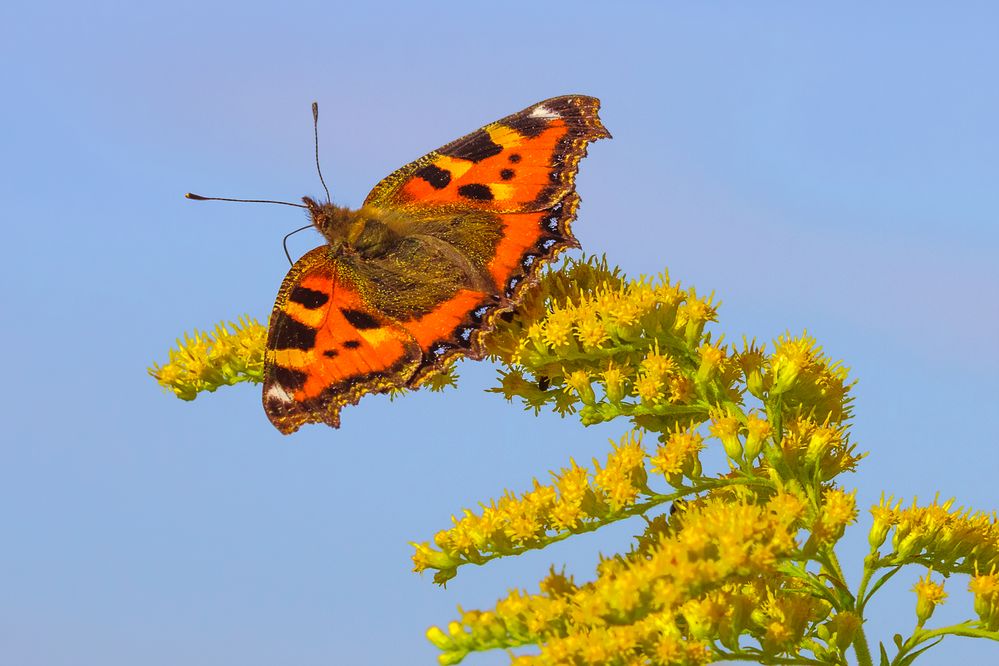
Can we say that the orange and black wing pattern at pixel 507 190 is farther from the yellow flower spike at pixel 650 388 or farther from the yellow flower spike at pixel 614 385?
the yellow flower spike at pixel 650 388

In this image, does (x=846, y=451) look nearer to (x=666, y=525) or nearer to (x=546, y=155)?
(x=666, y=525)

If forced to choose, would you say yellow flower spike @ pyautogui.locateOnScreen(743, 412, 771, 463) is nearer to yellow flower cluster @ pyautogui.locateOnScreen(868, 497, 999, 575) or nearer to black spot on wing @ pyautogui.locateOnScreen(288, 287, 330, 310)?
yellow flower cluster @ pyautogui.locateOnScreen(868, 497, 999, 575)

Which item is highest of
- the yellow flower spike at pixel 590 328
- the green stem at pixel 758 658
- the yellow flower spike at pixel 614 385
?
the yellow flower spike at pixel 590 328

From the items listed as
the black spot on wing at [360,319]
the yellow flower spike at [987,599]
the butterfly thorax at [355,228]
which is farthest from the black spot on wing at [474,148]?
the yellow flower spike at [987,599]

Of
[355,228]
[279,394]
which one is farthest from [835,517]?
[355,228]

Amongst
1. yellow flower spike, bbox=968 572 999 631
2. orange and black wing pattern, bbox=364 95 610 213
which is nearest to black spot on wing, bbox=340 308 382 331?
orange and black wing pattern, bbox=364 95 610 213

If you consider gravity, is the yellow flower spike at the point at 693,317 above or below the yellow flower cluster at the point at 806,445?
above

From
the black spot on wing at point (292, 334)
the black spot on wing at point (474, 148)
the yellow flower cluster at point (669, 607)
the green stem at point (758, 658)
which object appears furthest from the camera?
the black spot on wing at point (474, 148)

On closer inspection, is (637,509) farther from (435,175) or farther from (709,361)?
(435,175)
